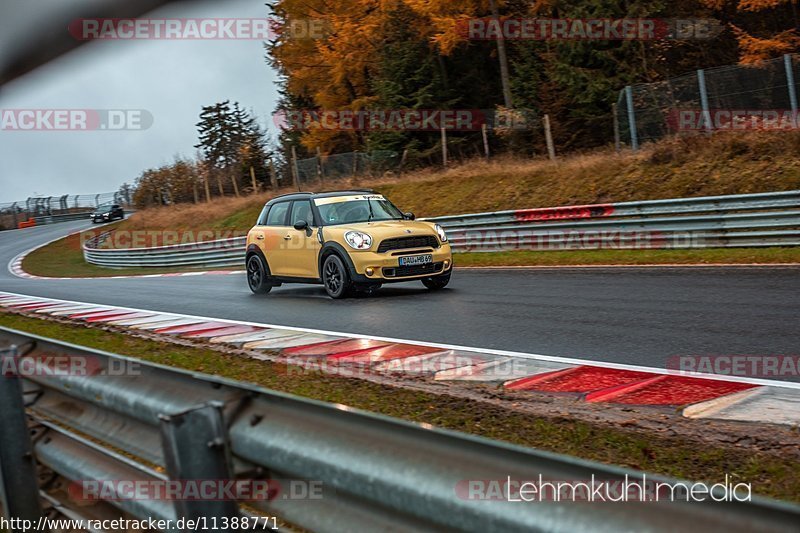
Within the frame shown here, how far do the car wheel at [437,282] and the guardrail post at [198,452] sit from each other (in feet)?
38.4

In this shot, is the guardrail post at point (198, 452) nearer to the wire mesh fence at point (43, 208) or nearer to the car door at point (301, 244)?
the car door at point (301, 244)

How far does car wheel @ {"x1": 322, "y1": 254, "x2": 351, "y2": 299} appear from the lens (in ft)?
43.8

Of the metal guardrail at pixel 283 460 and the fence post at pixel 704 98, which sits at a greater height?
the fence post at pixel 704 98

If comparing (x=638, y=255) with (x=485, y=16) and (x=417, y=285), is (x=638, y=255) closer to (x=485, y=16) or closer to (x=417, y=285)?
(x=417, y=285)

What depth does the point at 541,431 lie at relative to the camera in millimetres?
5289

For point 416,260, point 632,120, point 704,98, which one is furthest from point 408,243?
point 632,120

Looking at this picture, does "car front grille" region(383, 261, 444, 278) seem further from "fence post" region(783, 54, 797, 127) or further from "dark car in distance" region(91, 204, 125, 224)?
"dark car in distance" region(91, 204, 125, 224)

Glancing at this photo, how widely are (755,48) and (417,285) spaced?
17.1 meters

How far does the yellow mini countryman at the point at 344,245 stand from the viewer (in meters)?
13.1

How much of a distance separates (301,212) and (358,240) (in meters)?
1.98

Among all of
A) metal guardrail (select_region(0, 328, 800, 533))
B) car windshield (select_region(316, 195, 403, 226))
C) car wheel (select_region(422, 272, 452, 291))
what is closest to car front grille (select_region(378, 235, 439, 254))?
car wheel (select_region(422, 272, 452, 291))

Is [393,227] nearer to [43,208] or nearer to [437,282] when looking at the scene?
[437,282]

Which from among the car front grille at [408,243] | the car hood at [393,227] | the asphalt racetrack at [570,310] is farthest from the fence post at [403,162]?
the car front grille at [408,243]

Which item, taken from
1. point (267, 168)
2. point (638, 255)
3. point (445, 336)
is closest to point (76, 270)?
point (267, 168)
